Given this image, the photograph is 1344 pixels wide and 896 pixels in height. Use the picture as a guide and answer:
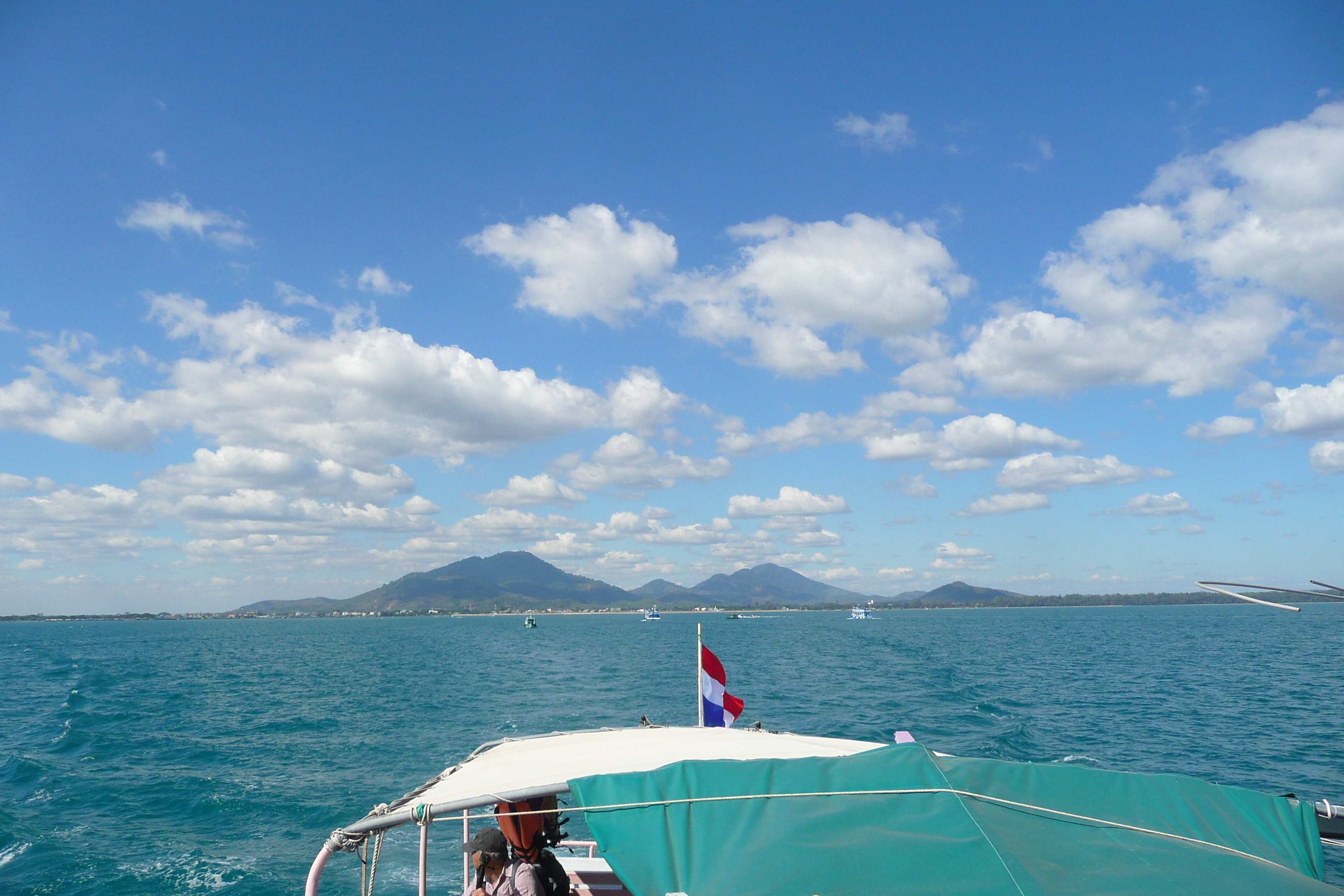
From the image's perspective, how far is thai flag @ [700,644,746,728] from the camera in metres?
16.4

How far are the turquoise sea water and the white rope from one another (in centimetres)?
1216

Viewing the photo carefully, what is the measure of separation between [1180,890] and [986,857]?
4.85 feet

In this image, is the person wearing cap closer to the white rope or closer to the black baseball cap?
the black baseball cap

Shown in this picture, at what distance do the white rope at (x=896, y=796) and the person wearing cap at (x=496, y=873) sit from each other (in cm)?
89

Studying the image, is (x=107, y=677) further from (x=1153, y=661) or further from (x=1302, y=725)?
(x=1153, y=661)

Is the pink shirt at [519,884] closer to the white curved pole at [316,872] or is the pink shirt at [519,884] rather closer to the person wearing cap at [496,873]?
the person wearing cap at [496,873]

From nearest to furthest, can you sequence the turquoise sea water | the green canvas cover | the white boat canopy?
1. the green canvas cover
2. the white boat canopy
3. the turquoise sea water

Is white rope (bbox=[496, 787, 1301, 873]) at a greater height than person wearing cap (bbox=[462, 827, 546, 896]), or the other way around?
white rope (bbox=[496, 787, 1301, 873])

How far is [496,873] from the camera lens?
26.3 feet

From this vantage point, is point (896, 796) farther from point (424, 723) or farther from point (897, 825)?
point (424, 723)

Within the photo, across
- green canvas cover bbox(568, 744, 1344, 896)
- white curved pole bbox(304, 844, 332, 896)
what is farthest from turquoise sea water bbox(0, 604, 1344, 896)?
green canvas cover bbox(568, 744, 1344, 896)

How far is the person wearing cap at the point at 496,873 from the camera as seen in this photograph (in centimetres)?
788

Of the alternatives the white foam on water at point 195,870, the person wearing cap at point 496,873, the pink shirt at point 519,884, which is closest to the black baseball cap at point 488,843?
the person wearing cap at point 496,873

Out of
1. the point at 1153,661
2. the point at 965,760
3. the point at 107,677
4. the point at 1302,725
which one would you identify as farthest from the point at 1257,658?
the point at 107,677
